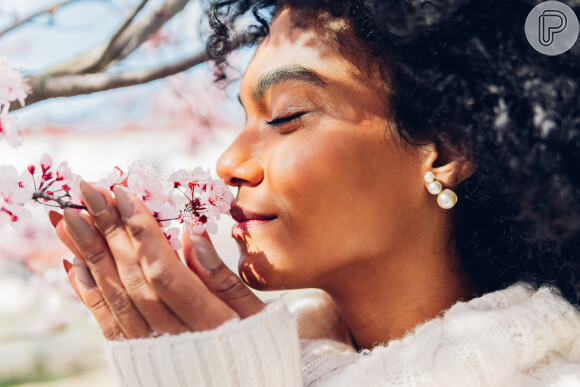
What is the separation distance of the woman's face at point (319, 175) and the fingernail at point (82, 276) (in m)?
0.45

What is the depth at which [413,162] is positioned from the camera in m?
1.59

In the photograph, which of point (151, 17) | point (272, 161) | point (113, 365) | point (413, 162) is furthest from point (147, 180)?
point (151, 17)

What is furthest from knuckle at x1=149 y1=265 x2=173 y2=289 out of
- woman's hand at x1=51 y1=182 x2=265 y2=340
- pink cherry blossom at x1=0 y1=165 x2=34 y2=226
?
pink cherry blossom at x1=0 y1=165 x2=34 y2=226

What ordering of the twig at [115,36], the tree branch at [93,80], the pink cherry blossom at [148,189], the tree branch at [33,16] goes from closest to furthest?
the pink cherry blossom at [148,189] → the tree branch at [93,80] → the twig at [115,36] → the tree branch at [33,16]

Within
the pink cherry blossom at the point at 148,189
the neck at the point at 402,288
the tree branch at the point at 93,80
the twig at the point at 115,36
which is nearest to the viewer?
the pink cherry blossom at the point at 148,189

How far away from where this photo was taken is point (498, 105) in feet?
4.62

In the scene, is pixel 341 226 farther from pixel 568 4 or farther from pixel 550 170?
pixel 568 4

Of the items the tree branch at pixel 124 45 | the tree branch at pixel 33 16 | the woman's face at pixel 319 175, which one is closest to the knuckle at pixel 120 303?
the woman's face at pixel 319 175

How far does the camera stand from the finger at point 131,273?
1.30 m

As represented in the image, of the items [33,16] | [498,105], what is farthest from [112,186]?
[33,16]

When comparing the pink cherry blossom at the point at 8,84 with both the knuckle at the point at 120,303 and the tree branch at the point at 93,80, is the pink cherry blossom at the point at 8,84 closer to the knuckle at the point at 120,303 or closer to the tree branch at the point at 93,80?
the tree branch at the point at 93,80

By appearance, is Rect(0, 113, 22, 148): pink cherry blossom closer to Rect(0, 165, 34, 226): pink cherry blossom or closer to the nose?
Rect(0, 165, 34, 226): pink cherry blossom

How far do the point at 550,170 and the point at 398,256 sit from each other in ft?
1.68

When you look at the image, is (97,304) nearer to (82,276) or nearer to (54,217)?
(82,276)
